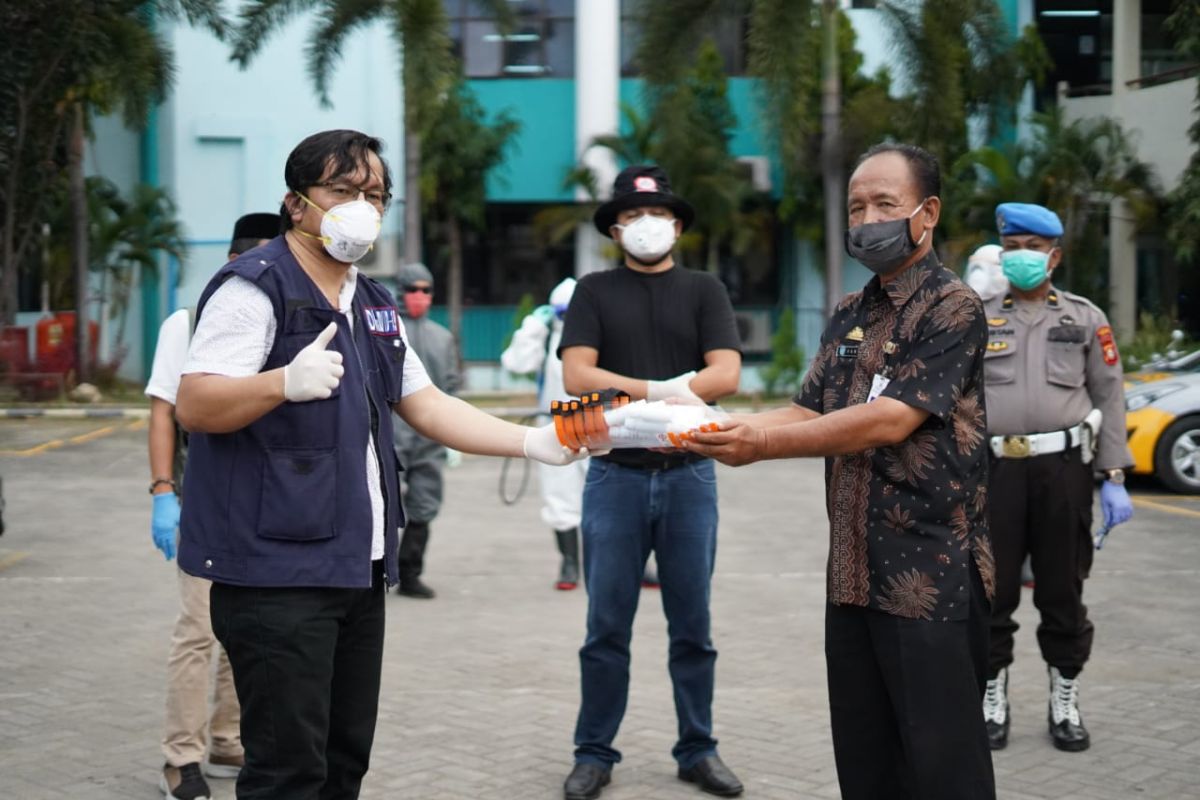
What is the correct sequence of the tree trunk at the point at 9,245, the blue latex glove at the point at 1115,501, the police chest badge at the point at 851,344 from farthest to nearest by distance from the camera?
the tree trunk at the point at 9,245 < the blue latex glove at the point at 1115,501 < the police chest badge at the point at 851,344

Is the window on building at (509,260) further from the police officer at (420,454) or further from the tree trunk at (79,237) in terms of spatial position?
the police officer at (420,454)

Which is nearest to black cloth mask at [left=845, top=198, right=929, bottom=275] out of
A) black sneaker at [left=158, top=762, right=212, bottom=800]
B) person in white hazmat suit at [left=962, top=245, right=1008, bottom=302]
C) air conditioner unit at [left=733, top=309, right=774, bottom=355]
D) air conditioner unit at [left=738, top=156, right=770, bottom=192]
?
black sneaker at [left=158, top=762, right=212, bottom=800]

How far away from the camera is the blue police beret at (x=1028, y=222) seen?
622cm

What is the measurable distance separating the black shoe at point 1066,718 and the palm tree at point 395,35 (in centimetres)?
1407

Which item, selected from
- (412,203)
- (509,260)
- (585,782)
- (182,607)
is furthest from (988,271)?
(509,260)

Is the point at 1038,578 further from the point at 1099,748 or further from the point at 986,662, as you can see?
the point at 986,662

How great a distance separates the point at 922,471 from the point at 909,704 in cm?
61

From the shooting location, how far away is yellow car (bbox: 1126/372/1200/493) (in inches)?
550

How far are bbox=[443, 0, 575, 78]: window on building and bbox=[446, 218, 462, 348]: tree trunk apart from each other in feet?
9.65

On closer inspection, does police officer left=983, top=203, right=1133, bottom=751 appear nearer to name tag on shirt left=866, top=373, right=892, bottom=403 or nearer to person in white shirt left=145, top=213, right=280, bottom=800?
name tag on shirt left=866, top=373, right=892, bottom=403

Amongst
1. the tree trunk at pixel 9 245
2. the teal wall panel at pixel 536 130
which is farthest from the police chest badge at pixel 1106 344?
the teal wall panel at pixel 536 130

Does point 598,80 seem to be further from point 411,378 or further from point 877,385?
point 877,385

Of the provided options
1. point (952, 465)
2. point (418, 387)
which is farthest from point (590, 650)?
point (952, 465)

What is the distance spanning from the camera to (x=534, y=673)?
24.3 feet
